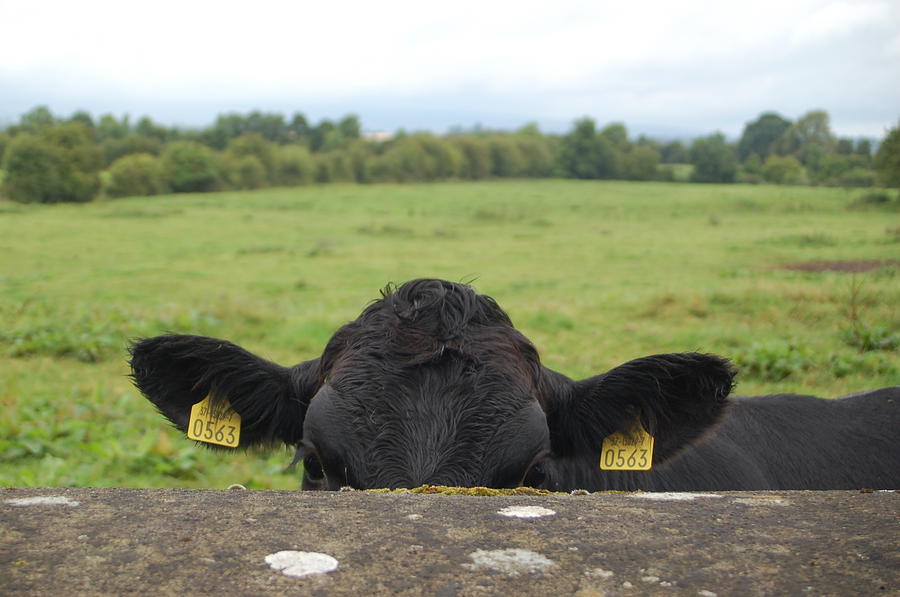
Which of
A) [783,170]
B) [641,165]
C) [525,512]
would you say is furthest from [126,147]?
[525,512]

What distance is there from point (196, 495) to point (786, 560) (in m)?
1.22

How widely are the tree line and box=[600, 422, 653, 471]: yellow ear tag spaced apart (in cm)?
2992

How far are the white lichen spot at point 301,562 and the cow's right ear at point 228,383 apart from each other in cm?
215

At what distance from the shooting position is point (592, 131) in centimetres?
8062

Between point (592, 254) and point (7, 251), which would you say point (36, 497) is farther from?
A: point (7, 251)

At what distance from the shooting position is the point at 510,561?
1.35 meters

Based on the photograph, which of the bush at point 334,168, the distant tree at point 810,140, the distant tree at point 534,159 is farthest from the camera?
the distant tree at point 534,159

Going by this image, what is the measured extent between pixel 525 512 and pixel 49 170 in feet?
170

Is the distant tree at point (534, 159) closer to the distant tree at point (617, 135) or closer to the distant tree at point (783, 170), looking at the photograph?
the distant tree at point (617, 135)

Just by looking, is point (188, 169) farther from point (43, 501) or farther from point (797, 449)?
point (43, 501)

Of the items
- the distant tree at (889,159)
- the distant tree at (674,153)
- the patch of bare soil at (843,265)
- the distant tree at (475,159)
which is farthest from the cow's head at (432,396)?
the distant tree at (674,153)

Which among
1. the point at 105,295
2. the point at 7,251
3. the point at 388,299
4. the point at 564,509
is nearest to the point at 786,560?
the point at 564,509

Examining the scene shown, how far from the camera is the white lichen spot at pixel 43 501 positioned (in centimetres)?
160

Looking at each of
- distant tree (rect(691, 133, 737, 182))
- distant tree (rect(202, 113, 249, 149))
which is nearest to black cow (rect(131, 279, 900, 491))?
distant tree (rect(691, 133, 737, 182))
